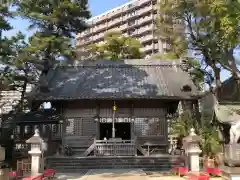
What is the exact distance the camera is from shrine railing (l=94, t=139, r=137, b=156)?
20.0m

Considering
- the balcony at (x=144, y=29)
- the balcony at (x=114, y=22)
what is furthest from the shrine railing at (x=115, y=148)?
the balcony at (x=114, y=22)

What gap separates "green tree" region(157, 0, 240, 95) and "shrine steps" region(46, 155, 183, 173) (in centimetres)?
728

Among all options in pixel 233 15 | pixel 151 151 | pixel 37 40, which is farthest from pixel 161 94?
pixel 37 40

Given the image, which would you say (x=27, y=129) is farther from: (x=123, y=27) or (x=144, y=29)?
(x=123, y=27)

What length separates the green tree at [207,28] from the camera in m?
17.8

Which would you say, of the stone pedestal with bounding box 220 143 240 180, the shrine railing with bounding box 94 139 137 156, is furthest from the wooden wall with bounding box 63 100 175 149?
the stone pedestal with bounding box 220 143 240 180

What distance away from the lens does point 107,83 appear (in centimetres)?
2377

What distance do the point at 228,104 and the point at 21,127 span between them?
14045 millimetres

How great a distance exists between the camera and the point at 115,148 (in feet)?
66.2

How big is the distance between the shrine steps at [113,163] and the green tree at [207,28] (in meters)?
7.28

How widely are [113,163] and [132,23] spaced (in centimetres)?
5918

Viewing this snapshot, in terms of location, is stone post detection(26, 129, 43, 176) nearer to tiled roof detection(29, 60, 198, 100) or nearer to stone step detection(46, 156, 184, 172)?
stone step detection(46, 156, 184, 172)

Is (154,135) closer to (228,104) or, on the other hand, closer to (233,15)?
(228,104)

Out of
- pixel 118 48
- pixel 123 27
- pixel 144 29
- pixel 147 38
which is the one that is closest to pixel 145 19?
pixel 144 29
